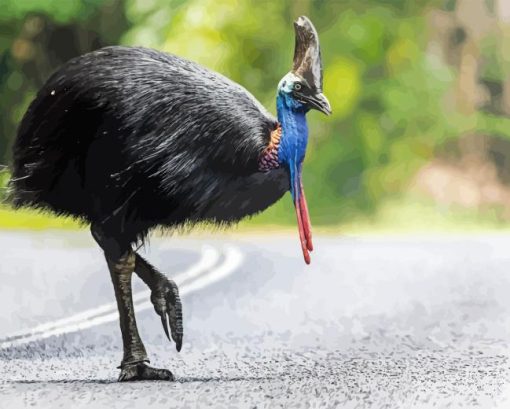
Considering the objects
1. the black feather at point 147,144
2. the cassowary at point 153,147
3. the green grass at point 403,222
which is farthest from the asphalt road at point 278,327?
the black feather at point 147,144

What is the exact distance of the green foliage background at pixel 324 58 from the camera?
32.2 feet

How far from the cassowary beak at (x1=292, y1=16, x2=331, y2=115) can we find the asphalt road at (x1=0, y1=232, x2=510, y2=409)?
3.30ft

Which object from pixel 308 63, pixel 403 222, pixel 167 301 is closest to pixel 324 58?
pixel 403 222

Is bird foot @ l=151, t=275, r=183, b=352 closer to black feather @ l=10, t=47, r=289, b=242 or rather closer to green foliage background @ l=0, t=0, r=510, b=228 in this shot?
black feather @ l=10, t=47, r=289, b=242

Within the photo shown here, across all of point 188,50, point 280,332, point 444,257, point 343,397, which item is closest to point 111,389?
point 343,397

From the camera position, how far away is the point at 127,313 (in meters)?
5.66

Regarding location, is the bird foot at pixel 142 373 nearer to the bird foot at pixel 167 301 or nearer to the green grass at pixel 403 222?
the bird foot at pixel 167 301

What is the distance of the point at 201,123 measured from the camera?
5.35m

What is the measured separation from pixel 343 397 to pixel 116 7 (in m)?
5.95

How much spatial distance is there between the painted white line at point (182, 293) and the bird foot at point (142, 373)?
133cm

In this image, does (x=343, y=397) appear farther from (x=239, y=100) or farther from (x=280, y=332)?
(x=280, y=332)

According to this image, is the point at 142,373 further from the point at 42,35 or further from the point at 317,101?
the point at 42,35

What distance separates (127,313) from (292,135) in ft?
3.11

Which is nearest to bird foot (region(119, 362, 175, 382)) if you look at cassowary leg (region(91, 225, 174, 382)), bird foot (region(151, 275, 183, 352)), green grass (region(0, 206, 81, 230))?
cassowary leg (region(91, 225, 174, 382))
